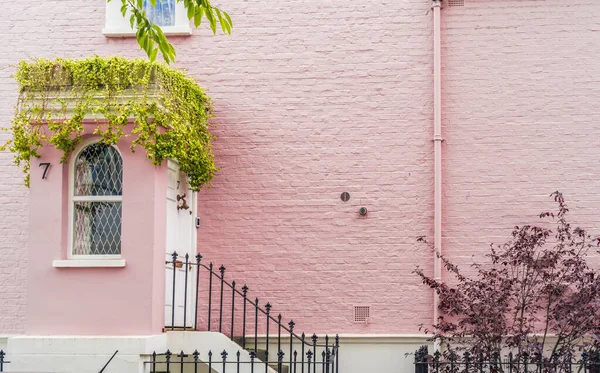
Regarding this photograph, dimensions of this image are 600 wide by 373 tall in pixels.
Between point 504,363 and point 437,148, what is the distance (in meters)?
2.87

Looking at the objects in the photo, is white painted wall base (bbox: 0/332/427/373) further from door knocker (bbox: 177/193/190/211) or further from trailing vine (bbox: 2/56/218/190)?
trailing vine (bbox: 2/56/218/190)

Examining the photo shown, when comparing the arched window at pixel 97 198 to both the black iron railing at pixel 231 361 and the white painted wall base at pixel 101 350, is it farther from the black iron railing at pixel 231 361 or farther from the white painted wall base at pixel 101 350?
the black iron railing at pixel 231 361

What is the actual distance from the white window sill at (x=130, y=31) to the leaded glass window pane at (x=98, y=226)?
2.73 m

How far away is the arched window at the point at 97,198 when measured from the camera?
1073 centimetres

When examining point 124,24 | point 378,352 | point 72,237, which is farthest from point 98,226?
point 378,352

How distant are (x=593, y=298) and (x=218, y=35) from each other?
18.6ft

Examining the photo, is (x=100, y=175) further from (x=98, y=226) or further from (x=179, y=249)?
(x=179, y=249)

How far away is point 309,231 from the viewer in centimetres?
1201

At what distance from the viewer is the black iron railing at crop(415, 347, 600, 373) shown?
10.4 meters

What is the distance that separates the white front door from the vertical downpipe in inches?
119

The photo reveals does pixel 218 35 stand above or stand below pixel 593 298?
above

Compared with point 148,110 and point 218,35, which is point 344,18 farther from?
point 148,110

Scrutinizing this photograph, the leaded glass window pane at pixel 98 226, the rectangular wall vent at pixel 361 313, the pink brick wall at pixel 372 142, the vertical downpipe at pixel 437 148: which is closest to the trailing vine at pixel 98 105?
the leaded glass window pane at pixel 98 226

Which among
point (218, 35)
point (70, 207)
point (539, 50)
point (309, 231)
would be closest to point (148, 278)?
point (70, 207)
